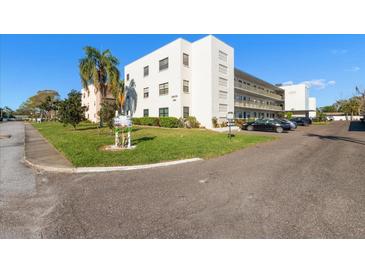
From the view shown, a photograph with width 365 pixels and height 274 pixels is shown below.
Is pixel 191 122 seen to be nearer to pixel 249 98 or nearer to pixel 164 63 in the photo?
pixel 164 63

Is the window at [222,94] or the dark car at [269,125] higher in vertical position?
the window at [222,94]

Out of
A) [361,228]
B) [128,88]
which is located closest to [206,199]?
[361,228]

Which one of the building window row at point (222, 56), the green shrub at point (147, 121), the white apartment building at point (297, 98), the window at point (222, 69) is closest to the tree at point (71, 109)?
the green shrub at point (147, 121)

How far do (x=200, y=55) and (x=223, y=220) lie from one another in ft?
81.1

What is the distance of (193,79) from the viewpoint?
25.7 m

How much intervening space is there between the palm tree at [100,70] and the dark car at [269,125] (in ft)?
59.0

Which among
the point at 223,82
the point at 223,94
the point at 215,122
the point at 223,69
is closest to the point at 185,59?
the point at 223,69

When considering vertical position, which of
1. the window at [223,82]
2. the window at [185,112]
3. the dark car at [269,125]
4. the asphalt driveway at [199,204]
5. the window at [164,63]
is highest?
the window at [164,63]

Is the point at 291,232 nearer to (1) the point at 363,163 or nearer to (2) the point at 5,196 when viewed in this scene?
(2) the point at 5,196

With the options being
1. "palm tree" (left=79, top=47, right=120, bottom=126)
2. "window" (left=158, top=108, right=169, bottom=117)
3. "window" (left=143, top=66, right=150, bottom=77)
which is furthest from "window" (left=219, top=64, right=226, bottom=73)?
"palm tree" (left=79, top=47, right=120, bottom=126)

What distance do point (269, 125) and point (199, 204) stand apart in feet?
67.9

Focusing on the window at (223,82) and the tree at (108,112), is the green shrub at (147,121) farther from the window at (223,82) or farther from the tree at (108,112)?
the tree at (108,112)

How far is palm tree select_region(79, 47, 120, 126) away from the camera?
78.3 feet

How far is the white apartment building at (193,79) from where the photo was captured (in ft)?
79.3
